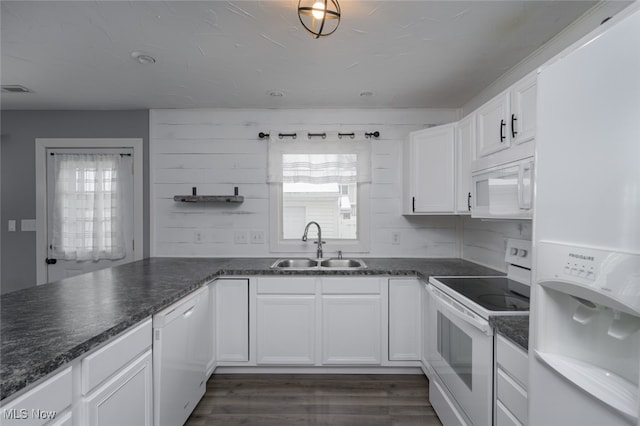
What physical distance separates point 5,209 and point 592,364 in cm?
453

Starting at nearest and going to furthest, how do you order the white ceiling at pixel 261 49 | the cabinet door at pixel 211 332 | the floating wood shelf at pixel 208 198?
1. the white ceiling at pixel 261 49
2. the cabinet door at pixel 211 332
3. the floating wood shelf at pixel 208 198

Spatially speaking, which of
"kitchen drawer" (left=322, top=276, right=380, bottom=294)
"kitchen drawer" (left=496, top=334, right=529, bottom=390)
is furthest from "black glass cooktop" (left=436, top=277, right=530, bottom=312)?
"kitchen drawer" (left=322, top=276, right=380, bottom=294)

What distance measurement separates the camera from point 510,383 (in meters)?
1.22

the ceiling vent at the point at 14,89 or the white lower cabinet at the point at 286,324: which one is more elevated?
the ceiling vent at the point at 14,89

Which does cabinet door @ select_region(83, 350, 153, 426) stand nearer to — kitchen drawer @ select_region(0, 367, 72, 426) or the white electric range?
kitchen drawer @ select_region(0, 367, 72, 426)

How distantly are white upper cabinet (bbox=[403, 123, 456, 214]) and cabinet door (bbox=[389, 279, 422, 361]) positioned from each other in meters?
0.69

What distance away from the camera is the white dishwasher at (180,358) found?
4.89 feet

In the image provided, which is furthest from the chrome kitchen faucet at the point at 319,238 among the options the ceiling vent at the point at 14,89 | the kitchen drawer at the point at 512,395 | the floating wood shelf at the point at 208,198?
the ceiling vent at the point at 14,89

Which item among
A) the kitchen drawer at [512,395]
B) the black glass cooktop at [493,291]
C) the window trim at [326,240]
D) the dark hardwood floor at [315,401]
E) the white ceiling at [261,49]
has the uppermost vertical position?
the white ceiling at [261,49]

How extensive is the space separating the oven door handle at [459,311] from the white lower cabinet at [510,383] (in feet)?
0.21

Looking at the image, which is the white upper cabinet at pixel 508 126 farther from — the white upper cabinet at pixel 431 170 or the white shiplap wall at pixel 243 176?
the white shiplap wall at pixel 243 176

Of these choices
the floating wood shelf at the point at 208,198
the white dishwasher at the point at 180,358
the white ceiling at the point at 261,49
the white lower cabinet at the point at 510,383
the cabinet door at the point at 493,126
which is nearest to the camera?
the white lower cabinet at the point at 510,383

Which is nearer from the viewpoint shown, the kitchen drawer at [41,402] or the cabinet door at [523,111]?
the kitchen drawer at [41,402]

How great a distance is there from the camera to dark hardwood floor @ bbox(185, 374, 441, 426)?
1.96 m
